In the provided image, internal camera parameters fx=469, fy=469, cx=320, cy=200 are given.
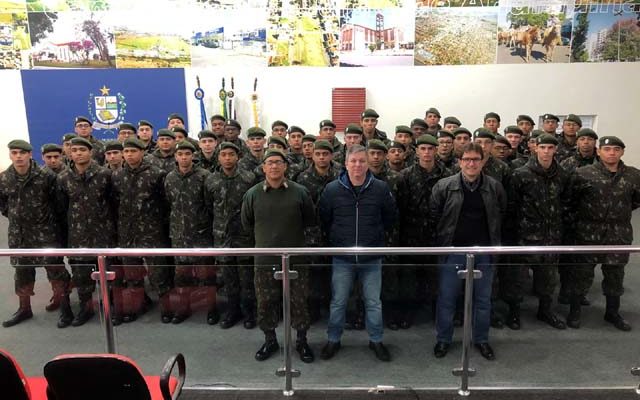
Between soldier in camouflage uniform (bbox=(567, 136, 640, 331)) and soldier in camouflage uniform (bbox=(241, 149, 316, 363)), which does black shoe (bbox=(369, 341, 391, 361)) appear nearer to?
soldier in camouflage uniform (bbox=(241, 149, 316, 363))

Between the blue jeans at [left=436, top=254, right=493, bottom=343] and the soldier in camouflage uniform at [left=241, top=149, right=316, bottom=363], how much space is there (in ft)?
2.66

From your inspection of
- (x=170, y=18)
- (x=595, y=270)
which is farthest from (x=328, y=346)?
(x=170, y=18)

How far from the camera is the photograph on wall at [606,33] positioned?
779 centimetres

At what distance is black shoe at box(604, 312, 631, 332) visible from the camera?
2.91 m

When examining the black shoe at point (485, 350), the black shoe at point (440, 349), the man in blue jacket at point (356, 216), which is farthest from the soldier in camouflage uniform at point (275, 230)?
the black shoe at point (485, 350)

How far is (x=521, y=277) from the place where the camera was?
9.31ft

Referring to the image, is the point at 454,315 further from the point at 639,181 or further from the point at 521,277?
the point at 639,181

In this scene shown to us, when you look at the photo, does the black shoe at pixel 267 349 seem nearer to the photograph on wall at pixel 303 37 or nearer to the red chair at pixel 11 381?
the red chair at pixel 11 381

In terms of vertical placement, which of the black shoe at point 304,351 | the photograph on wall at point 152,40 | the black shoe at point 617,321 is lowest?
the black shoe at point 304,351

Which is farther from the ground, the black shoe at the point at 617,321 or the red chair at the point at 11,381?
the red chair at the point at 11,381

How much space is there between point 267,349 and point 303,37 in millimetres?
6380

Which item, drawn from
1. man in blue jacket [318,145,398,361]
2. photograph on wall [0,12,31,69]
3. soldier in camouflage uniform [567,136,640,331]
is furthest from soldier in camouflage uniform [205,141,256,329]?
photograph on wall [0,12,31,69]

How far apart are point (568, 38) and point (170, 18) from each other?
6.78 m

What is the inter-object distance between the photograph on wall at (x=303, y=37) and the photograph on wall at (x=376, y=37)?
0.17 m
